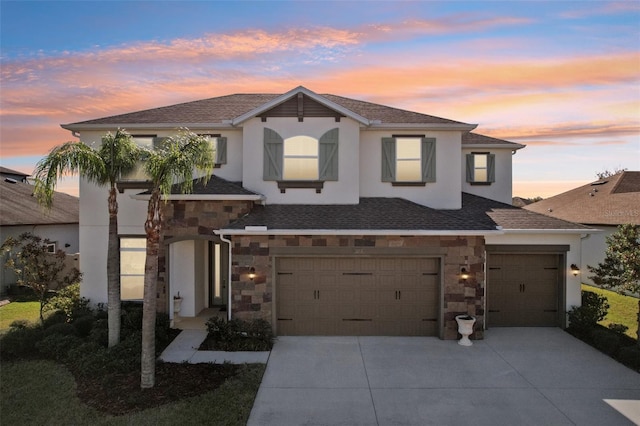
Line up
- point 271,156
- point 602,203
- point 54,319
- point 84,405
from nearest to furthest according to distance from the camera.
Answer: point 84,405 → point 54,319 → point 271,156 → point 602,203

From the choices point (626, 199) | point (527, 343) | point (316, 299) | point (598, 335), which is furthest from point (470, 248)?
point (626, 199)

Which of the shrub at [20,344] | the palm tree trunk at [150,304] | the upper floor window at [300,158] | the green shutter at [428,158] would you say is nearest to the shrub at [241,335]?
the palm tree trunk at [150,304]

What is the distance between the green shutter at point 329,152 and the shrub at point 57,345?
8383 mm

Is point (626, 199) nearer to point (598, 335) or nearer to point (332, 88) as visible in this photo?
point (598, 335)

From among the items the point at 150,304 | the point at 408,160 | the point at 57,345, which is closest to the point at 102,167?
the point at 150,304

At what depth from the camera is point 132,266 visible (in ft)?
42.0

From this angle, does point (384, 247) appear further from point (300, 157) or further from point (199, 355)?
point (199, 355)

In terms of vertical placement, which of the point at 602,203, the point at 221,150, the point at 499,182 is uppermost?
the point at 221,150

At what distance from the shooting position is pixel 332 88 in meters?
16.8

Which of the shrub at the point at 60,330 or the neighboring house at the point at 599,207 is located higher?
the neighboring house at the point at 599,207

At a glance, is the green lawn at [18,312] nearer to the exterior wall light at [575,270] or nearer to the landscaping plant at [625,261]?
the exterior wall light at [575,270]

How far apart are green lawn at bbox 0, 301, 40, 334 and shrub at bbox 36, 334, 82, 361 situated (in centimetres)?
282

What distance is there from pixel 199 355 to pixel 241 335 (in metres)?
1.23

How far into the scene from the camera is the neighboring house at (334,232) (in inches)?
415
